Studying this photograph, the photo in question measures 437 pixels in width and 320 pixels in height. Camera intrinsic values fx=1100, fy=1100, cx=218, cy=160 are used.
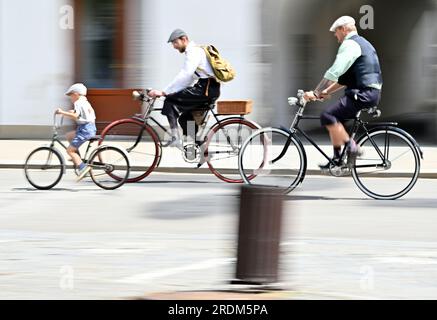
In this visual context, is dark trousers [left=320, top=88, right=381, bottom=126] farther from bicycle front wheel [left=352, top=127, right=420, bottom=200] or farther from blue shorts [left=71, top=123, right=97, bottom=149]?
blue shorts [left=71, top=123, right=97, bottom=149]

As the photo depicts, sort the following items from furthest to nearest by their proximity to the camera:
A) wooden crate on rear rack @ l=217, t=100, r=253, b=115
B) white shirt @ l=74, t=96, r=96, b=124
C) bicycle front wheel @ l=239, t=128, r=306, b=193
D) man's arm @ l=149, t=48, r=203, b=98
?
wooden crate on rear rack @ l=217, t=100, r=253, b=115, man's arm @ l=149, t=48, r=203, b=98, white shirt @ l=74, t=96, r=96, b=124, bicycle front wheel @ l=239, t=128, r=306, b=193

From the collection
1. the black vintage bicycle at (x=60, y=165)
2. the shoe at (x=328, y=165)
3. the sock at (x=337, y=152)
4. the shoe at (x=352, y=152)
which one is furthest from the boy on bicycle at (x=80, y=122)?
the shoe at (x=352, y=152)

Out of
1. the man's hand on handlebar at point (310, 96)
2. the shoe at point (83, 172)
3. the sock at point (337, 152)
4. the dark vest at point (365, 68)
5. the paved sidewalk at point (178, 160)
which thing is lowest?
the paved sidewalk at point (178, 160)

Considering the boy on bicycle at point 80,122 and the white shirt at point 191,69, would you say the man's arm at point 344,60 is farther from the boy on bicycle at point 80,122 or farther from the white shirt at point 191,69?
the boy on bicycle at point 80,122

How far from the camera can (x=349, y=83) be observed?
432 inches

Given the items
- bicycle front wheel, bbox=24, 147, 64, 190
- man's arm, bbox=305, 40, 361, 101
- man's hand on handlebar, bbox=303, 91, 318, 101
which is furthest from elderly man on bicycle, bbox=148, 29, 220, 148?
man's arm, bbox=305, 40, 361, 101

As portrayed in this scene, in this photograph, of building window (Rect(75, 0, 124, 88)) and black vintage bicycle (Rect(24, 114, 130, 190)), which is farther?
building window (Rect(75, 0, 124, 88))

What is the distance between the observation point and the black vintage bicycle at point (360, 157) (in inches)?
431

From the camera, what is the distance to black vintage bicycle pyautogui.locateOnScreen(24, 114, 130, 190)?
39.9ft

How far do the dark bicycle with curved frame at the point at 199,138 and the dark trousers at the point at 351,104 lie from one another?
58.9 inches

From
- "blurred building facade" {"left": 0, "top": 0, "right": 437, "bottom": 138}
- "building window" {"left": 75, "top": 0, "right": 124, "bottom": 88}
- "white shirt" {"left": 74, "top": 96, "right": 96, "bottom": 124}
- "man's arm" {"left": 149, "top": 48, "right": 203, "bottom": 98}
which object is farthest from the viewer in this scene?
"building window" {"left": 75, "top": 0, "right": 124, "bottom": 88}

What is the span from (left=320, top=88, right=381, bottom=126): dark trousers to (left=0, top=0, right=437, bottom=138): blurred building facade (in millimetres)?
7321

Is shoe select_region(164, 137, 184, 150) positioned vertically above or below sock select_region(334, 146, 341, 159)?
below

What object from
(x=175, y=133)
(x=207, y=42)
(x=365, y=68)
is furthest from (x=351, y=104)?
(x=207, y=42)
